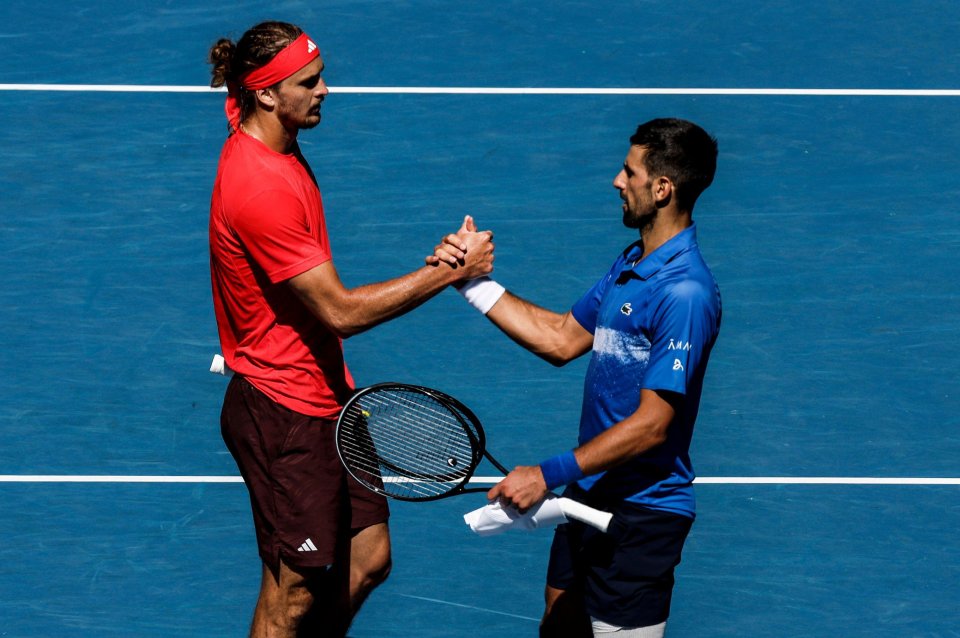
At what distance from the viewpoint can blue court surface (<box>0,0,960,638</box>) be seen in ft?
20.6

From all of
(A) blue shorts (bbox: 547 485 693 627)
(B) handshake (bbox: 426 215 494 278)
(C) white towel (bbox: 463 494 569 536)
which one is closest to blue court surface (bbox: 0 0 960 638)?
(A) blue shorts (bbox: 547 485 693 627)

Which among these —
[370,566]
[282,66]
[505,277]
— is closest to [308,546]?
[370,566]

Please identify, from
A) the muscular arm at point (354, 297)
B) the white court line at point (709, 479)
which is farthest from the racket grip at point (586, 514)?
the white court line at point (709, 479)

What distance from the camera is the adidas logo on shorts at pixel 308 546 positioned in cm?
498

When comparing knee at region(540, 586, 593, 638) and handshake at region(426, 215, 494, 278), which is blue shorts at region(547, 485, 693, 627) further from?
handshake at region(426, 215, 494, 278)

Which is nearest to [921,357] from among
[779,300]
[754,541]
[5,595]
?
[779,300]

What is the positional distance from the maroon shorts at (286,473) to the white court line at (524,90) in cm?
445

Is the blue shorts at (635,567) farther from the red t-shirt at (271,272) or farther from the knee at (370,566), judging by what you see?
the red t-shirt at (271,272)

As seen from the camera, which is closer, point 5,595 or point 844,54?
point 5,595

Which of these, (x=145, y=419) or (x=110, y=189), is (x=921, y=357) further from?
(x=110, y=189)

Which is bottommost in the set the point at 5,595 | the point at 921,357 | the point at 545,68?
the point at 5,595

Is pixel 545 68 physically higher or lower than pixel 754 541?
higher

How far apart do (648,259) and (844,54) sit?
5.45 m

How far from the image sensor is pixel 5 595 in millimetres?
6109
